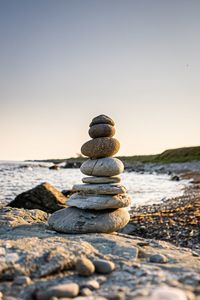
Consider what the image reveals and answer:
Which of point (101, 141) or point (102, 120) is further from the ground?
point (102, 120)

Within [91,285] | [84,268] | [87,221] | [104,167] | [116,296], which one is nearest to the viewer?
[116,296]

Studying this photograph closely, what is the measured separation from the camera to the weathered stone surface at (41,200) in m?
14.4

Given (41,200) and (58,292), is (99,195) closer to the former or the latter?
(58,292)

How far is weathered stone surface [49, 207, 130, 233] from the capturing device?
7.95 meters

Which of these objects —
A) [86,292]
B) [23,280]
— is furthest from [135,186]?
[86,292]

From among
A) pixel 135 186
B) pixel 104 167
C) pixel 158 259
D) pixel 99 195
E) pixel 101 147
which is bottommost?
pixel 135 186

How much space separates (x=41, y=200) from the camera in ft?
47.9

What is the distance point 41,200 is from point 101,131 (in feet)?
22.3

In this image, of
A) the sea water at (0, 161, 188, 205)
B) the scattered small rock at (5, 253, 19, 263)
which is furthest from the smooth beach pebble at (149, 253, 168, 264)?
the sea water at (0, 161, 188, 205)

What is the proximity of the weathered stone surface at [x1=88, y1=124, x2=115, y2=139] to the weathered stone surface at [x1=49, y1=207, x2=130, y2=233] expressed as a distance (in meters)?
2.21

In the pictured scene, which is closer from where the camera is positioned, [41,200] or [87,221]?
[87,221]

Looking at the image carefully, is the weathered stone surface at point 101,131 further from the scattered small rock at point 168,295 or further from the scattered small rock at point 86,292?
the scattered small rock at point 168,295

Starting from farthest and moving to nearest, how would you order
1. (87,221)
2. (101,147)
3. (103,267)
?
(101,147)
(87,221)
(103,267)

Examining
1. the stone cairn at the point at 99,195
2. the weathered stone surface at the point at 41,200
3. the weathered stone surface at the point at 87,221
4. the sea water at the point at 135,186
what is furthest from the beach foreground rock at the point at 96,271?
the sea water at the point at 135,186
